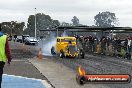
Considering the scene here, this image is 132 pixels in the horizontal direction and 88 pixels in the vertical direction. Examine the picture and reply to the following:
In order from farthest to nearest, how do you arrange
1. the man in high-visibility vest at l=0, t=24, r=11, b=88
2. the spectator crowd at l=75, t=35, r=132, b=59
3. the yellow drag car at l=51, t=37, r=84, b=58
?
the spectator crowd at l=75, t=35, r=132, b=59 < the yellow drag car at l=51, t=37, r=84, b=58 < the man in high-visibility vest at l=0, t=24, r=11, b=88

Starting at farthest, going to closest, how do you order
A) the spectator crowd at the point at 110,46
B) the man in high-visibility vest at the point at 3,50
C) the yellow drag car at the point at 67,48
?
the spectator crowd at the point at 110,46
the yellow drag car at the point at 67,48
the man in high-visibility vest at the point at 3,50

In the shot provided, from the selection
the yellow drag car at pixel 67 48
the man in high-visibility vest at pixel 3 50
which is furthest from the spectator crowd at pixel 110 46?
the man in high-visibility vest at pixel 3 50

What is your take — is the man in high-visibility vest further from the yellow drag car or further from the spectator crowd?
the spectator crowd

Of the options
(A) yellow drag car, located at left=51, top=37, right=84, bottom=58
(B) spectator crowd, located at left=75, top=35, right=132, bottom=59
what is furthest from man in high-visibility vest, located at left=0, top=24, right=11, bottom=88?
(B) spectator crowd, located at left=75, top=35, right=132, bottom=59

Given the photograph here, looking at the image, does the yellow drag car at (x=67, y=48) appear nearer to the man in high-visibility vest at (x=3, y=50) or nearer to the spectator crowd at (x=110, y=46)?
the spectator crowd at (x=110, y=46)

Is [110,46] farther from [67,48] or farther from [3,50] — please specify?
[3,50]

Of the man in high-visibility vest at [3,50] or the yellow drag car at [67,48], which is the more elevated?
the man in high-visibility vest at [3,50]

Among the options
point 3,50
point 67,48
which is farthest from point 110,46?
point 3,50

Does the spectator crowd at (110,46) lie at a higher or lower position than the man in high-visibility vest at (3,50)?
lower

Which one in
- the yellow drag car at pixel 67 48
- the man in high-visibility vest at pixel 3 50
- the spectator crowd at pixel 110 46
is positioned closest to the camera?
the man in high-visibility vest at pixel 3 50

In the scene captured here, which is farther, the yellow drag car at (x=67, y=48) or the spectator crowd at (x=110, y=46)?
the spectator crowd at (x=110, y=46)

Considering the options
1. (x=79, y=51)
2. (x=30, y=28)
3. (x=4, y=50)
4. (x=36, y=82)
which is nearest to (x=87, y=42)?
(x=79, y=51)

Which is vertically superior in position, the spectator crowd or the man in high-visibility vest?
the man in high-visibility vest

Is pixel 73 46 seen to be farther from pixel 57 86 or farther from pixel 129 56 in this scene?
pixel 57 86
